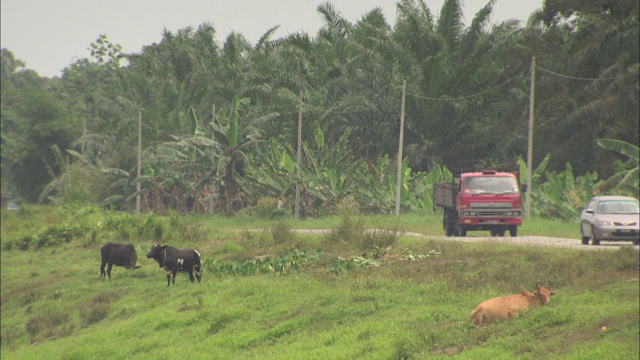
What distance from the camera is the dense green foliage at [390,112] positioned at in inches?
1607

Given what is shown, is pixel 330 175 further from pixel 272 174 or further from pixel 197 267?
pixel 197 267

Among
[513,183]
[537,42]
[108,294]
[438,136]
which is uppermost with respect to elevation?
[537,42]

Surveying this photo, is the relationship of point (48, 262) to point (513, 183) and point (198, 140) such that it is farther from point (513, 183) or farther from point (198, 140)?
point (513, 183)

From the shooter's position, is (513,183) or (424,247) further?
(513,183)

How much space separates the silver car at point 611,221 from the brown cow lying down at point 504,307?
11.4 m

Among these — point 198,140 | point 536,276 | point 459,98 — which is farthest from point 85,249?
point 459,98

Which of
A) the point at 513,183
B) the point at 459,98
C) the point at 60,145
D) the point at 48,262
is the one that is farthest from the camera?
the point at 60,145

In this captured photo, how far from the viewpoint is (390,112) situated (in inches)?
1898

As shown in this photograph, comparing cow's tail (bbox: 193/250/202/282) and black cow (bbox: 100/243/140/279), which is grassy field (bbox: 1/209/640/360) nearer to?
cow's tail (bbox: 193/250/202/282)

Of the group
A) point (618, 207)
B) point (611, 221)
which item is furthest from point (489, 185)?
point (611, 221)

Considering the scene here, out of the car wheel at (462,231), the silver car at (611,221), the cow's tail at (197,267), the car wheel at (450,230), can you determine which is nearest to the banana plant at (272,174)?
the car wheel at (450,230)

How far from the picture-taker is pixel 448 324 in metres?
13.9

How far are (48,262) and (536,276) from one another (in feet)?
67.7

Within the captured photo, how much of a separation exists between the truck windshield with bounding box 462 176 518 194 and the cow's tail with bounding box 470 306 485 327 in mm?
15176
